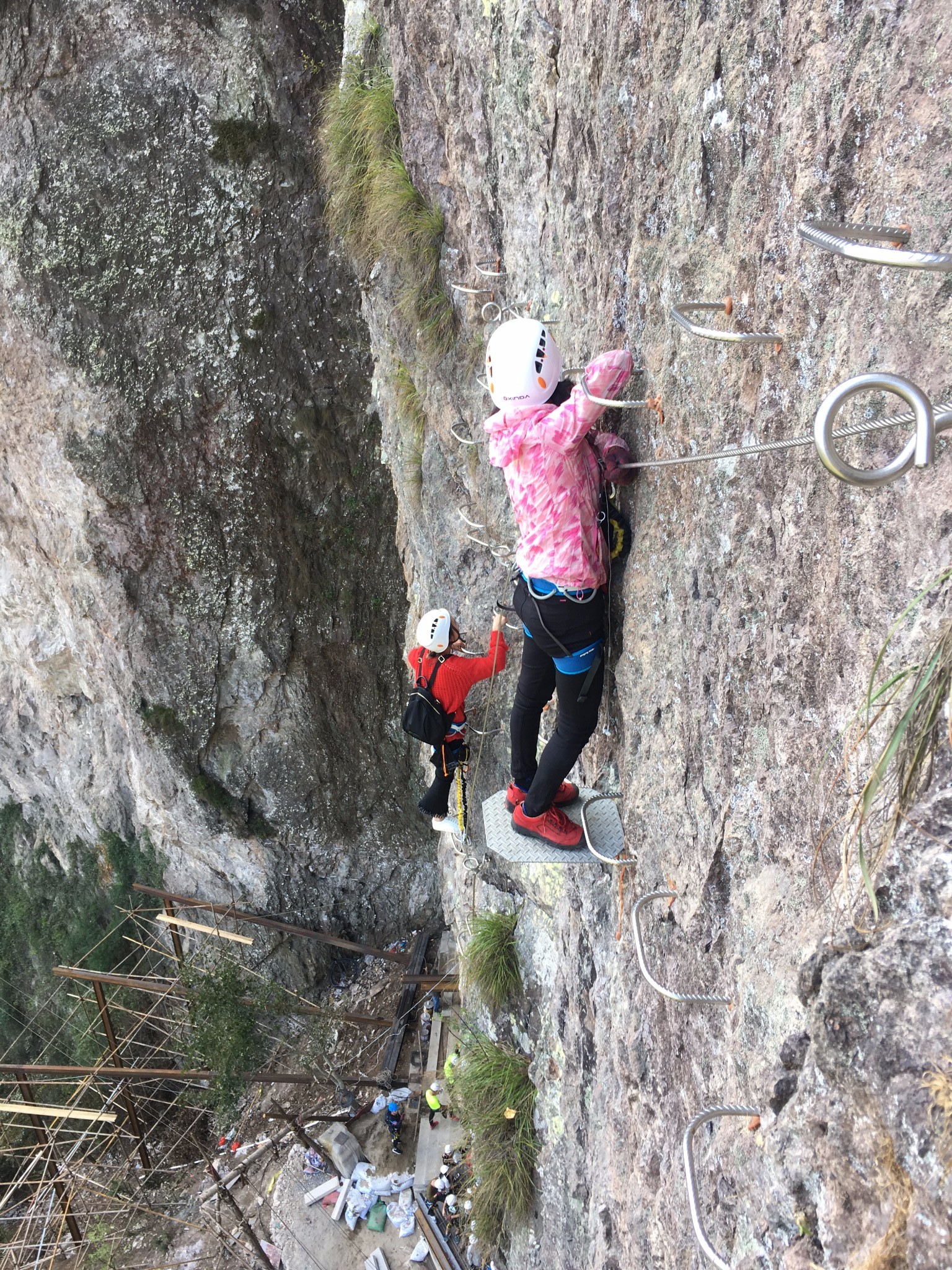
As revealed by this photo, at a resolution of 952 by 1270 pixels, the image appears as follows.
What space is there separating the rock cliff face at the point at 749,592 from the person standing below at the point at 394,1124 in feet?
14.0

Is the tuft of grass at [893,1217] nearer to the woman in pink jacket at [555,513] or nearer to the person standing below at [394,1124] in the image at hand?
the woman in pink jacket at [555,513]

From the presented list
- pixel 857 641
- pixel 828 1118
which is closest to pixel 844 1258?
pixel 828 1118

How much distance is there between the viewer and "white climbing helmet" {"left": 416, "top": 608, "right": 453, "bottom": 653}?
15.9 feet

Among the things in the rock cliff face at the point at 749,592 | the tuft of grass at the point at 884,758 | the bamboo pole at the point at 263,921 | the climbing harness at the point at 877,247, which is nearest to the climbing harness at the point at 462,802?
the rock cliff face at the point at 749,592

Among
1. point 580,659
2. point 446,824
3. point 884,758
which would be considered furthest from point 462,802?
point 884,758

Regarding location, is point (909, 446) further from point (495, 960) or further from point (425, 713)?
point (495, 960)

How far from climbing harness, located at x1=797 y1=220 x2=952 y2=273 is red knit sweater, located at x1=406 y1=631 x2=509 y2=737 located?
347 centimetres

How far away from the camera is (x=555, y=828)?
3424 millimetres

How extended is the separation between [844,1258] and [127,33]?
877 centimetres

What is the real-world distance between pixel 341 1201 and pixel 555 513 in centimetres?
717

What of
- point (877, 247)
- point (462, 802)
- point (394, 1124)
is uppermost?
point (877, 247)

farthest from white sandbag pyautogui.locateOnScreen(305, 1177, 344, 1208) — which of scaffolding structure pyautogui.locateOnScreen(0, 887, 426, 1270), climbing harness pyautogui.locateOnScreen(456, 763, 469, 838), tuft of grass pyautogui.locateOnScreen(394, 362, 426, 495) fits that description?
tuft of grass pyautogui.locateOnScreen(394, 362, 426, 495)

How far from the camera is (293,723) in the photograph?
347 inches

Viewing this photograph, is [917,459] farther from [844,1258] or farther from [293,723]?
[293,723]
